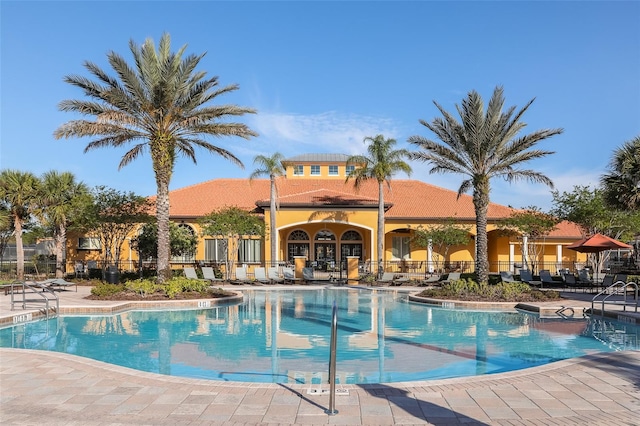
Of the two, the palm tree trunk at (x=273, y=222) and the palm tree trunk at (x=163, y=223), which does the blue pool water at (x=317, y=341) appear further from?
the palm tree trunk at (x=273, y=222)

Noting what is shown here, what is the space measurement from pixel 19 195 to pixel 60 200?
197 cm

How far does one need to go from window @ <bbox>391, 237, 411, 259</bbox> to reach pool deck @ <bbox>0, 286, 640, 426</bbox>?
1152 inches

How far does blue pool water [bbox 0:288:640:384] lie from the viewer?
8992 mm

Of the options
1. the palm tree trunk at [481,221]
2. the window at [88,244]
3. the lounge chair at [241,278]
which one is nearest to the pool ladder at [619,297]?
the palm tree trunk at [481,221]

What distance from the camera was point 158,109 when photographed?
19.2 meters

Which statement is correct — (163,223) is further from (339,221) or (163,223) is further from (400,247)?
(400,247)

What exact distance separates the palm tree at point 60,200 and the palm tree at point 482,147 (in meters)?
17.6

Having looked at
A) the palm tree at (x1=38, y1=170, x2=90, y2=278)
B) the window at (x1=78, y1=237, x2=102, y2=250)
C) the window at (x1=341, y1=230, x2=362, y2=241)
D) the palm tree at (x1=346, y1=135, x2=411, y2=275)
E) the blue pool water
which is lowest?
the blue pool water

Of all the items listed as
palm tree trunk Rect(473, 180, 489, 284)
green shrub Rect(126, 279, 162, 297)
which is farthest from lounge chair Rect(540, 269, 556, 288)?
green shrub Rect(126, 279, 162, 297)

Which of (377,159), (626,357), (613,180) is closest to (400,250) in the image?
(377,159)

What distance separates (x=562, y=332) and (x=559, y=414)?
7.99 meters

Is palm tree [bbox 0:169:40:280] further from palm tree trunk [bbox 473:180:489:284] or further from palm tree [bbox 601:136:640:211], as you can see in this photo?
palm tree [bbox 601:136:640:211]

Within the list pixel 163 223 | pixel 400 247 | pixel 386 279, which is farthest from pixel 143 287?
pixel 400 247

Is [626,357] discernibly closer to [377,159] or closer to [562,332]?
[562,332]
